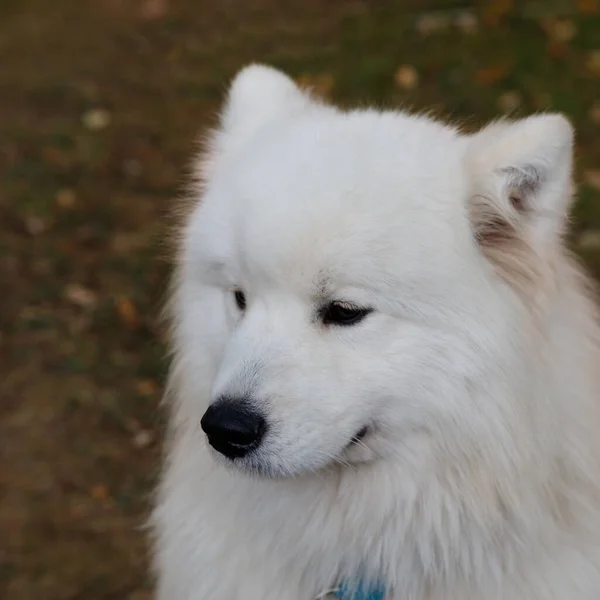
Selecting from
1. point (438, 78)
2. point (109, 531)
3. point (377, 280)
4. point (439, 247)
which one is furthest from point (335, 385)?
point (438, 78)

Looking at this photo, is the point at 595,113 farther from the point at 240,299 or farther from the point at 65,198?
the point at 240,299

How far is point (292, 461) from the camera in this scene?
6.56 ft

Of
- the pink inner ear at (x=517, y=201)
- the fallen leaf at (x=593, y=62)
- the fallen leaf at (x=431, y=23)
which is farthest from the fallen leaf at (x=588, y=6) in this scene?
the pink inner ear at (x=517, y=201)

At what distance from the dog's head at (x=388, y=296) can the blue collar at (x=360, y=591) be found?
365 mm

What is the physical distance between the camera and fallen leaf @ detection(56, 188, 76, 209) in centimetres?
Answer: 515

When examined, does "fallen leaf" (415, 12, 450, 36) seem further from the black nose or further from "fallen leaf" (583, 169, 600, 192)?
the black nose

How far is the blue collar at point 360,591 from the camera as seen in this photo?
2.21 m

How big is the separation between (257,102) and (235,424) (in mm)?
922

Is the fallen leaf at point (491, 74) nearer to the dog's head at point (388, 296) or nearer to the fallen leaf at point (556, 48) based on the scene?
the fallen leaf at point (556, 48)

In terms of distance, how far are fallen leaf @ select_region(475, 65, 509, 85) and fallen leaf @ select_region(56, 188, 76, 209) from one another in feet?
8.76

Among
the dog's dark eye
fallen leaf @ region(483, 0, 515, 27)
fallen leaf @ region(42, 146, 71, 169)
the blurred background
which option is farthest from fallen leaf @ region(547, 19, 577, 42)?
the dog's dark eye

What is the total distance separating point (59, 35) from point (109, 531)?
15.3 ft

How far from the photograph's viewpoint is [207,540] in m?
2.37

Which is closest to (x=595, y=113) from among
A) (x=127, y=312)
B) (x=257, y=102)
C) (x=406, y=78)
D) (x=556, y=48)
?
(x=556, y=48)
